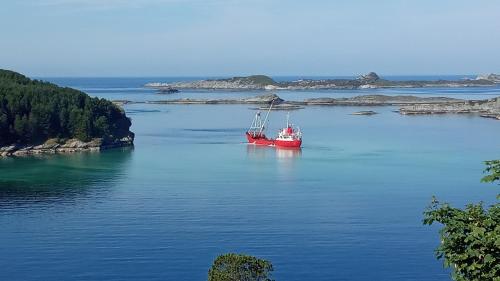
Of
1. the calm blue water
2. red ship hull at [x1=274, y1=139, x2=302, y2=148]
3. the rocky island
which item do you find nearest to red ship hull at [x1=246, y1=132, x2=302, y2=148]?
red ship hull at [x1=274, y1=139, x2=302, y2=148]

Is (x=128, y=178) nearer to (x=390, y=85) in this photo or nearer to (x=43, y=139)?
(x=43, y=139)

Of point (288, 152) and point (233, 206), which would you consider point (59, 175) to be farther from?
point (288, 152)

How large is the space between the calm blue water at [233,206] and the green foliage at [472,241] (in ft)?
27.3

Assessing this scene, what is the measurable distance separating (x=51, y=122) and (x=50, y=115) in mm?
597

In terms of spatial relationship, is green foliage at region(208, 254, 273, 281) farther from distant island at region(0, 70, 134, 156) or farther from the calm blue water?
distant island at region(0, 70, 134, 156)

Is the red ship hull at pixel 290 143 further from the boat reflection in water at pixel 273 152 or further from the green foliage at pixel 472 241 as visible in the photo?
the green foliage at pixel 472 241

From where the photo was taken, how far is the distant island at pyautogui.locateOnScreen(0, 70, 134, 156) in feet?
110

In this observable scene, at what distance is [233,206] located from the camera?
20234 millimetres

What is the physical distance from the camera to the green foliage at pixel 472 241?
505cm

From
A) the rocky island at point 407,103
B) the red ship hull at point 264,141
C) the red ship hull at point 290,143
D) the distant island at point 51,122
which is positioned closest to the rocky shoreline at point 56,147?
the distant island at point 51,122

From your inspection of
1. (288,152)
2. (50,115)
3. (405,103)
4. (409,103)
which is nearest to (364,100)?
(405,103)

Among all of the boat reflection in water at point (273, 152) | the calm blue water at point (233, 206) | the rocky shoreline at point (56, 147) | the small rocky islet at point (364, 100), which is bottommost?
the boat reflection in water at point (273, 152)

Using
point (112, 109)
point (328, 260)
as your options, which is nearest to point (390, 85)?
point (112, 109)

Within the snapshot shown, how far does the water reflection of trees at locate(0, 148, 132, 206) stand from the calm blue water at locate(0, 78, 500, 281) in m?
0.06
